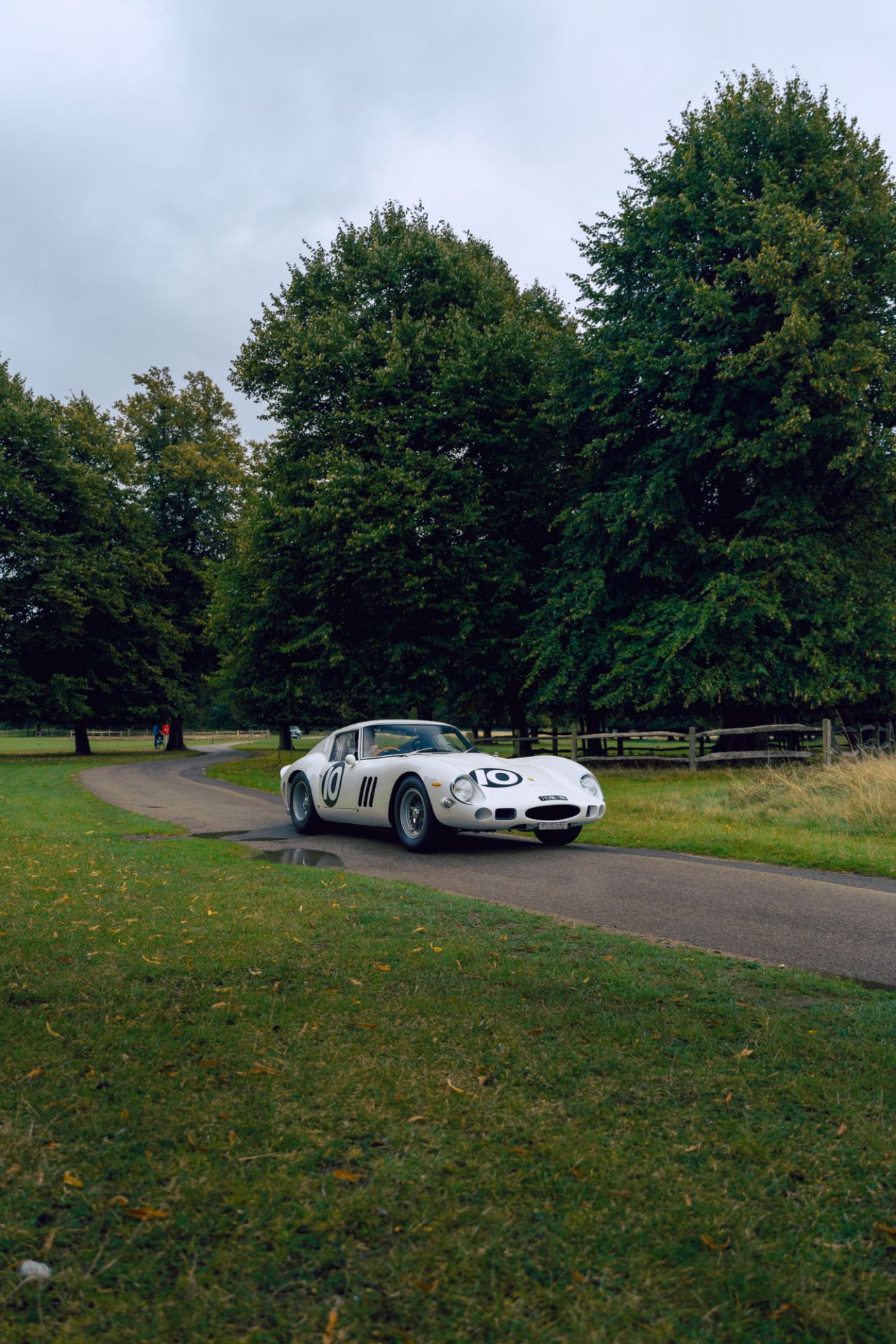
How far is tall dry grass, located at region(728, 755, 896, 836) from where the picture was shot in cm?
1214

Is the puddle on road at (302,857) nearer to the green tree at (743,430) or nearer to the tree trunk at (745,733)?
the green tree at (743,430)

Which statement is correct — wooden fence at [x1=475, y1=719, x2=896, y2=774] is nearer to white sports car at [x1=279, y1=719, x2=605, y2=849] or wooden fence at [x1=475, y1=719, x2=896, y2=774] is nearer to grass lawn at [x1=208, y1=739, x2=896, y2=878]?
grass lawn at [x1=208, y1=739, x2=896, y2=878]

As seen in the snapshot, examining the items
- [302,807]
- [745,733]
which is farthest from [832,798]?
[745,733]

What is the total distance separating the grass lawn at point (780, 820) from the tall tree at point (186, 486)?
35357 mm

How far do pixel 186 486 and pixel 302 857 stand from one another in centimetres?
4090

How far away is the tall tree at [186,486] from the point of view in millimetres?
47438

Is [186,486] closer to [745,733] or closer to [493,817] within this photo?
[745,733]

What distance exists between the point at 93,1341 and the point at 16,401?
46.4 metres

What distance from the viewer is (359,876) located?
8797 mm

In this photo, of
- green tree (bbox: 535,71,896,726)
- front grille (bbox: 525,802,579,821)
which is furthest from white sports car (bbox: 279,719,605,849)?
green tree (bbox: 535,71,896,726)

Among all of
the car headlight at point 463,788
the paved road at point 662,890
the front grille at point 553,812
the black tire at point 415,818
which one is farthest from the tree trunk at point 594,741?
the car headlight at point 463,788

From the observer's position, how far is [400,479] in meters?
24.2

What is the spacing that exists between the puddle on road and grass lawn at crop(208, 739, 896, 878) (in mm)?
3356

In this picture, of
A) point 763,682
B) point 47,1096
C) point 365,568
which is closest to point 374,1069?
point 47,1096
